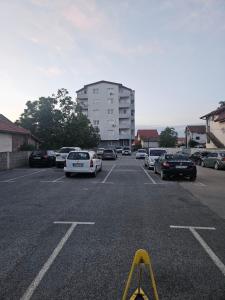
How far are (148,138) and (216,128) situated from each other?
6529cm

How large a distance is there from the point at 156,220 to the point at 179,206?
89.6 inches

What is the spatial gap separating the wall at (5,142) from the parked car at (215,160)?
1863 cm

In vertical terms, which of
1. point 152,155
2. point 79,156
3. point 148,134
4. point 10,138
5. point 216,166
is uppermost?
point 148,134

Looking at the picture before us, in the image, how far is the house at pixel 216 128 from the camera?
161ft

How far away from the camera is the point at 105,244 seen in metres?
6.36

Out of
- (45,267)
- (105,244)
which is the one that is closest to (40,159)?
(105,244)

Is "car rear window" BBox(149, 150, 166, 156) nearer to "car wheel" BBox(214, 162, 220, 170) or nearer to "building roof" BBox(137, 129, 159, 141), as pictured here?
"car wheel" BBox(214, 162, 220, 170)

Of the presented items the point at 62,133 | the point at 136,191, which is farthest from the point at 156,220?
the point at 62,133

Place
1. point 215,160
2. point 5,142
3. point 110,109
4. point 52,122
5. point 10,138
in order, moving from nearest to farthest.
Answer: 1. point 215,160
2. point 5,142
3. point 10,138
4. point 52,122
5. point 110,109

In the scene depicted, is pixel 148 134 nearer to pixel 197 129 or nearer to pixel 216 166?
pixel 197 129

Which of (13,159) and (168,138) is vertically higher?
(168,138)

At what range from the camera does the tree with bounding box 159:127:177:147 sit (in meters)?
90.0

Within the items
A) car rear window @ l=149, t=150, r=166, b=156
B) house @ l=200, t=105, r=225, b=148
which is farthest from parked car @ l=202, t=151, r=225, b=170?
house @ l=200, t=105, r=225, b=148

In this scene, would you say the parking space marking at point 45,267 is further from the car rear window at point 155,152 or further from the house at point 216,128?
the house at point 216,128
